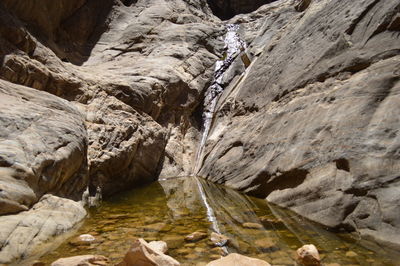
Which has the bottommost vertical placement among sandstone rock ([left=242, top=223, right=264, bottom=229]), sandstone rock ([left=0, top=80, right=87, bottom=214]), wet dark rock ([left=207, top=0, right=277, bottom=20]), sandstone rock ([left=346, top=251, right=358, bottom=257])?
sandstone rock ([left=346, top=251, right=358, bottom=257])

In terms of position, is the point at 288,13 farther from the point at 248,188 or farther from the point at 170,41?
the point at 248,188

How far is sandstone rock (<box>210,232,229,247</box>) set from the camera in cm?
414

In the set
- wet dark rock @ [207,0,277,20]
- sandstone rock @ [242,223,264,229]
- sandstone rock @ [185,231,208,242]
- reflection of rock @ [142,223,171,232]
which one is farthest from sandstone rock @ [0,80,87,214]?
wet dark rock @ [207,0,277,20]

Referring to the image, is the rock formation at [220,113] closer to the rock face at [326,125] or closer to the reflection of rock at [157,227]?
the rock face at [326,125]

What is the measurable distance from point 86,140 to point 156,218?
2.70 metres

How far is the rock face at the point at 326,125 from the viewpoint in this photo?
4582mm

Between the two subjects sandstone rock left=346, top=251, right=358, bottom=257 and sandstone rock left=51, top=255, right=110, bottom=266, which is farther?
sandstone rock left=346, top=251, right=358, bottom=257

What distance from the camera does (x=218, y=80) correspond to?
1427cm

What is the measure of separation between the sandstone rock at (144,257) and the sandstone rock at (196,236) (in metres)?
1.14

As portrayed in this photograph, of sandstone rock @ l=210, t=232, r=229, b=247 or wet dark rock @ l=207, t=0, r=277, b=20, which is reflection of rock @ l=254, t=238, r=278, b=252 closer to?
sandstone rock @ l=210, t=232, r=229, b=247

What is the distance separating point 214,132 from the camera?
11.5 m

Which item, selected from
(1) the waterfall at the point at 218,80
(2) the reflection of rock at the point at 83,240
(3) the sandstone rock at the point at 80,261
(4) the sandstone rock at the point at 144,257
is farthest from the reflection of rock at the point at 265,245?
(1) the waterfall at the point at 218,80

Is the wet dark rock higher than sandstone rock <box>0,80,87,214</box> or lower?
higher

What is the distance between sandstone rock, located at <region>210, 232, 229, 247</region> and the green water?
0.08 m
